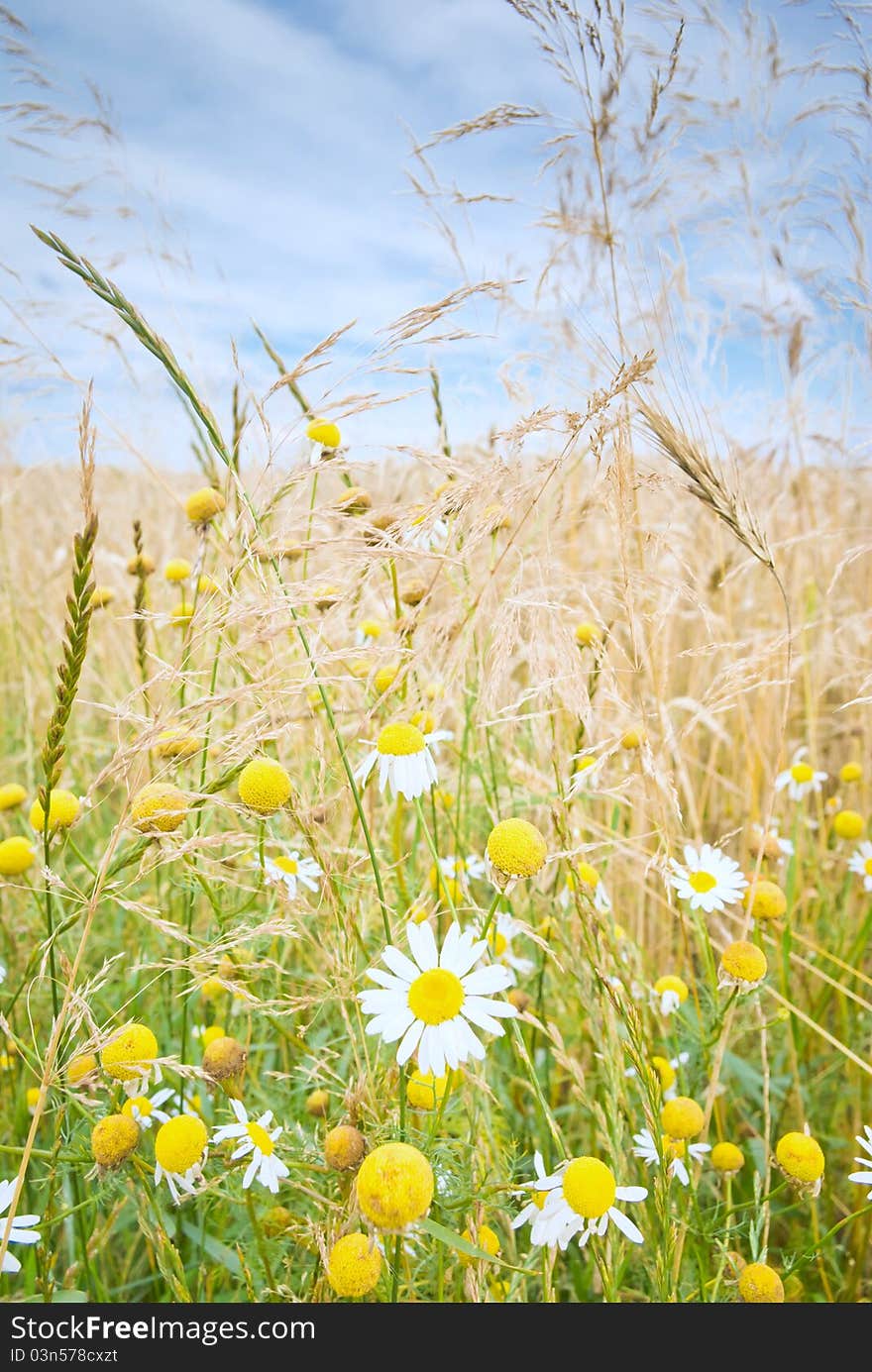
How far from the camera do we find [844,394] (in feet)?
5.00

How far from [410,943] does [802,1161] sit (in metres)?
0.34

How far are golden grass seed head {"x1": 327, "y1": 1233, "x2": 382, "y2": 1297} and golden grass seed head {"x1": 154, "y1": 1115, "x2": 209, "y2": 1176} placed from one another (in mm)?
113

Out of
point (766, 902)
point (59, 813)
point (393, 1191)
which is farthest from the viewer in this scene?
point (766, 902)

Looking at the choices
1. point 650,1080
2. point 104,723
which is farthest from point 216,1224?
point 104,723

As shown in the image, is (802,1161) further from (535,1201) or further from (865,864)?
(865,864)

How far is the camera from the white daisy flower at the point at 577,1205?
0.50 m

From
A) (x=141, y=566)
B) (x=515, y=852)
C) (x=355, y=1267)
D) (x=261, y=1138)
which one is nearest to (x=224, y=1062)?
(x=261, y=1138)

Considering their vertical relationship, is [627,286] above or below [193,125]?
below

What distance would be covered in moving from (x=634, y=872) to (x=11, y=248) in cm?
114

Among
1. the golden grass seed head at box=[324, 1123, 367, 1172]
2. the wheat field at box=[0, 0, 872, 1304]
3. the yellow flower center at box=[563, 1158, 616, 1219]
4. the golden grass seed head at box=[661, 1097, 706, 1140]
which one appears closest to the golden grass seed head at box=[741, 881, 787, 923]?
the wheat field at box=[0, 0, 872, 1304]

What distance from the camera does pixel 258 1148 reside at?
0.55m

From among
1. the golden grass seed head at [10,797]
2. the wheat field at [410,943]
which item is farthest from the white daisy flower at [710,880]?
the golden grass seed head at [10,797]

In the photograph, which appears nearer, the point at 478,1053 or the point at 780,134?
the point at 478,1053
